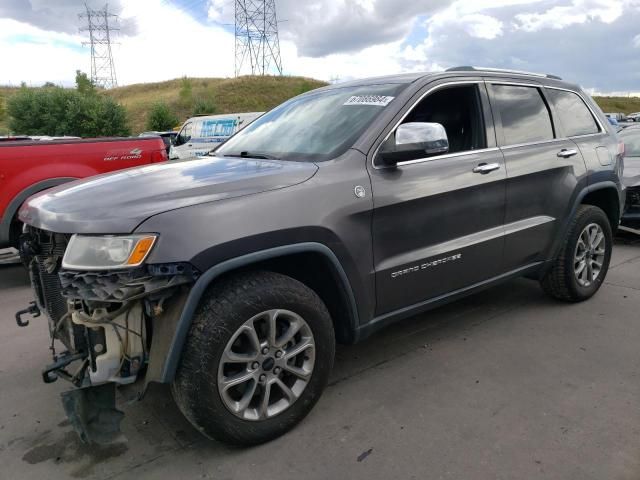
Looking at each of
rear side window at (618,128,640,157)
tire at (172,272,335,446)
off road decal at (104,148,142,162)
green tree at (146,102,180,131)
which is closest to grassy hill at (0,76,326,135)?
green tree at (146,102,180,131)

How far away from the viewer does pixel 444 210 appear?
10.5ft

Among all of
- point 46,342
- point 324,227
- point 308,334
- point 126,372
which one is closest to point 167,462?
point 126,372

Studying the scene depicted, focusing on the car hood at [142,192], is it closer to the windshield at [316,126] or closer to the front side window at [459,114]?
the windshield at [316,126]

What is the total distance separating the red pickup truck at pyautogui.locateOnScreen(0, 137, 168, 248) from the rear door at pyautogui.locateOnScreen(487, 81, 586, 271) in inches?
176

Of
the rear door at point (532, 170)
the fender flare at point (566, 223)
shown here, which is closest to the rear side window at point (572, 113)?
the rear door at point (532, 170)

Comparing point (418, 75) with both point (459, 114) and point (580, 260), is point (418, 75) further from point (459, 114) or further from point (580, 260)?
point (580, 260)

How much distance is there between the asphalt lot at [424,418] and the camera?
2469mm

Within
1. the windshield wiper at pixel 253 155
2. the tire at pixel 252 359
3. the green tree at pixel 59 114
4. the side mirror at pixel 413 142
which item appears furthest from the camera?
the green tree at pixel 59 114

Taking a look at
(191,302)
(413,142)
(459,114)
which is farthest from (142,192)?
(459,114)

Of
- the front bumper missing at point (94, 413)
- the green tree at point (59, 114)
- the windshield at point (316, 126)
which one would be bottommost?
the front bumper missing at point (94, 413)

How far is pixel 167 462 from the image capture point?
8.34ft

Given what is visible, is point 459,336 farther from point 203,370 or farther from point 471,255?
point 203,370

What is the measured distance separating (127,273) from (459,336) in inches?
101

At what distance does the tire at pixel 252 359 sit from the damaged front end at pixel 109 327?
0.16 meters
